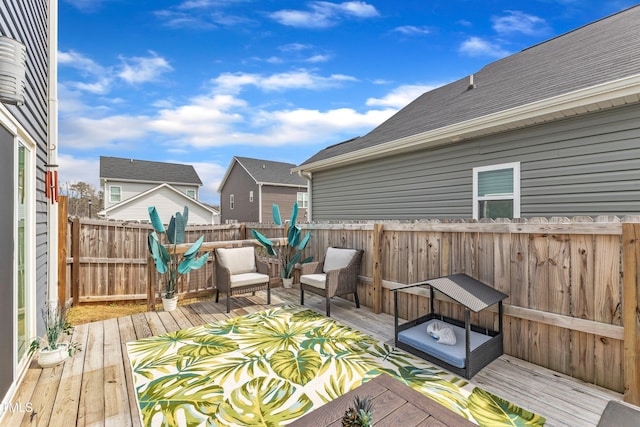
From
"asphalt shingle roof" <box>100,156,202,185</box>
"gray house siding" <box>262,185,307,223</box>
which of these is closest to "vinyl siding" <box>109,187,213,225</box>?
"asphalt shingle roof" <box>100,156,202,185</box>

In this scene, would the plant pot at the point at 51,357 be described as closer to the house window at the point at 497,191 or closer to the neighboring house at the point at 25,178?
the neighboring house at the point at 25,178

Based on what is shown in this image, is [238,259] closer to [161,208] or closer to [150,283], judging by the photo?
[150,283]

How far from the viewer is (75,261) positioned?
5.15m

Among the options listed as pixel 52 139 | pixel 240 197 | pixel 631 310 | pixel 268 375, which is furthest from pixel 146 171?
pixel 631 310

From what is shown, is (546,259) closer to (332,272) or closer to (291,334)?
(332,272)

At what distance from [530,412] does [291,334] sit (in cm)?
259

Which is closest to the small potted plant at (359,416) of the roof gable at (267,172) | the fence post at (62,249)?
the fence post at (62,249)

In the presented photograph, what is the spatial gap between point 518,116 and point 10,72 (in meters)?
6.32

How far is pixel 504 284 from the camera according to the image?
3.28 metres

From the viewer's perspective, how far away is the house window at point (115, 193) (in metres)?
17.9

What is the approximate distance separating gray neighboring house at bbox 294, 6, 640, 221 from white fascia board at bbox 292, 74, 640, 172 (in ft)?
0.05

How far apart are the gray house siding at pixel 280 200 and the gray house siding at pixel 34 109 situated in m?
14.2

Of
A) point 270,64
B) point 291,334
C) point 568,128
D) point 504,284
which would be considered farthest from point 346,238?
point 270,64

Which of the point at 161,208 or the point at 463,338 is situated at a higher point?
the point at 161,208
